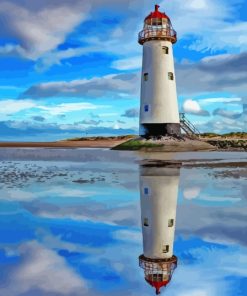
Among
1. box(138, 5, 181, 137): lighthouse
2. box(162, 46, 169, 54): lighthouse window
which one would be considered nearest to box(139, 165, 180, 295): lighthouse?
box(138, 5, 181, 137): lighthouse

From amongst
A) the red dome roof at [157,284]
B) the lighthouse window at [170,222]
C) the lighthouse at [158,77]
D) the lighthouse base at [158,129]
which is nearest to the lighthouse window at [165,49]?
the lighthouse at [158,77]

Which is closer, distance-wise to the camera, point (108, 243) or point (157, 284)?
point (157, 284)

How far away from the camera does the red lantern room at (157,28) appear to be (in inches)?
1377

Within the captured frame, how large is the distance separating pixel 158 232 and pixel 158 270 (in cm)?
173

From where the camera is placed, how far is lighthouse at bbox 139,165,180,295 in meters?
4.98

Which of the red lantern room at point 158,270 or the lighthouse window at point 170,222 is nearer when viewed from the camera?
the red lantern room at point 158,270

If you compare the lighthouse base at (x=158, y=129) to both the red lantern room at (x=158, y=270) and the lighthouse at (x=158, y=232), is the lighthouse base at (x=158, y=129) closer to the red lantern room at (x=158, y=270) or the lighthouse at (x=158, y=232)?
the lighthouse at (x=158, y=232)

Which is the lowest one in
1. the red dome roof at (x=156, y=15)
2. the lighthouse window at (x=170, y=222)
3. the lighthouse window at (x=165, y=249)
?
the lighthouse window at (x=165, y=249)

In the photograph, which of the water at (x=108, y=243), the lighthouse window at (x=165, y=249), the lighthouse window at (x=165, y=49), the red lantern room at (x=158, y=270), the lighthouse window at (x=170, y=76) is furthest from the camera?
the lighthouse window at (x=170, y=76)

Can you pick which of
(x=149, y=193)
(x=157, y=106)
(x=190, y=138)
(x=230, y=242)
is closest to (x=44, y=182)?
(x=149, y=193)

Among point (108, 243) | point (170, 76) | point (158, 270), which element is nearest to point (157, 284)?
point (158, 270)

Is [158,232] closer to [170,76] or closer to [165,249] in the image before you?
[165,249]

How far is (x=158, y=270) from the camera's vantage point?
513cm

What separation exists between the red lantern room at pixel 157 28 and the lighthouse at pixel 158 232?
25.0 meters
